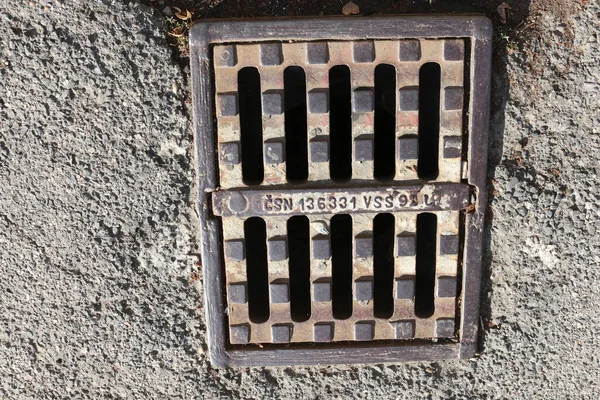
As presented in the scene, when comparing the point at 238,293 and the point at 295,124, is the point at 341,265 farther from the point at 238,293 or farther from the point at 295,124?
the point at 295,124

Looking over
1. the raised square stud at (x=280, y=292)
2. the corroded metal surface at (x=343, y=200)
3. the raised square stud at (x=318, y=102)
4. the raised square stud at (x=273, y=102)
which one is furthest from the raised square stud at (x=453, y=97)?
the raised square stud at (x=280, y=292)

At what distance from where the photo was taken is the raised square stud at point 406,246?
175cm

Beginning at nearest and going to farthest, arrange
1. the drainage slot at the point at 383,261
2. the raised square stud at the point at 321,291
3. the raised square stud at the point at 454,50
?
1. the raised square stud at the point at 454,50
2. the raised square stud at the point at 321,291
3. the drainage slot at the point at 383,261

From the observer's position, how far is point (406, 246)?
5.75ft

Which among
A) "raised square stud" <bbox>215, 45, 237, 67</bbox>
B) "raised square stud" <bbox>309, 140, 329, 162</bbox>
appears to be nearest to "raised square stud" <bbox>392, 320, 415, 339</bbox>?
"raised square stud" <bbox>309, 140, 329, 162</bbox>

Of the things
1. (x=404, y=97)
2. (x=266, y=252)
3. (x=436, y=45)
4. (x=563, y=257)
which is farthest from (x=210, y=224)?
(x=563, y=257)

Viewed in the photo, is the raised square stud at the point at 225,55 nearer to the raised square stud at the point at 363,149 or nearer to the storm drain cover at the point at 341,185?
the storm drain cover at the point at 341,185

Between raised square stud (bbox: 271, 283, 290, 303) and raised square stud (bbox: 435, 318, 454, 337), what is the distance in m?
0.48

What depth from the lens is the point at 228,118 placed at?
1698 millimetres

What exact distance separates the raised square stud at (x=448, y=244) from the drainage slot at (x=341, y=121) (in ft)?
1.18

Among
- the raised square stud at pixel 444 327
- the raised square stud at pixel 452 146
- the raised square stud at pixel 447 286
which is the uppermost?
the raised square stud at pixel 452 146

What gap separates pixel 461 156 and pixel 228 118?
71 cm

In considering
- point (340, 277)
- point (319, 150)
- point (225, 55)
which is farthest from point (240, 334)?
point (225, 55)

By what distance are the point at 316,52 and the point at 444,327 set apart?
94cm
